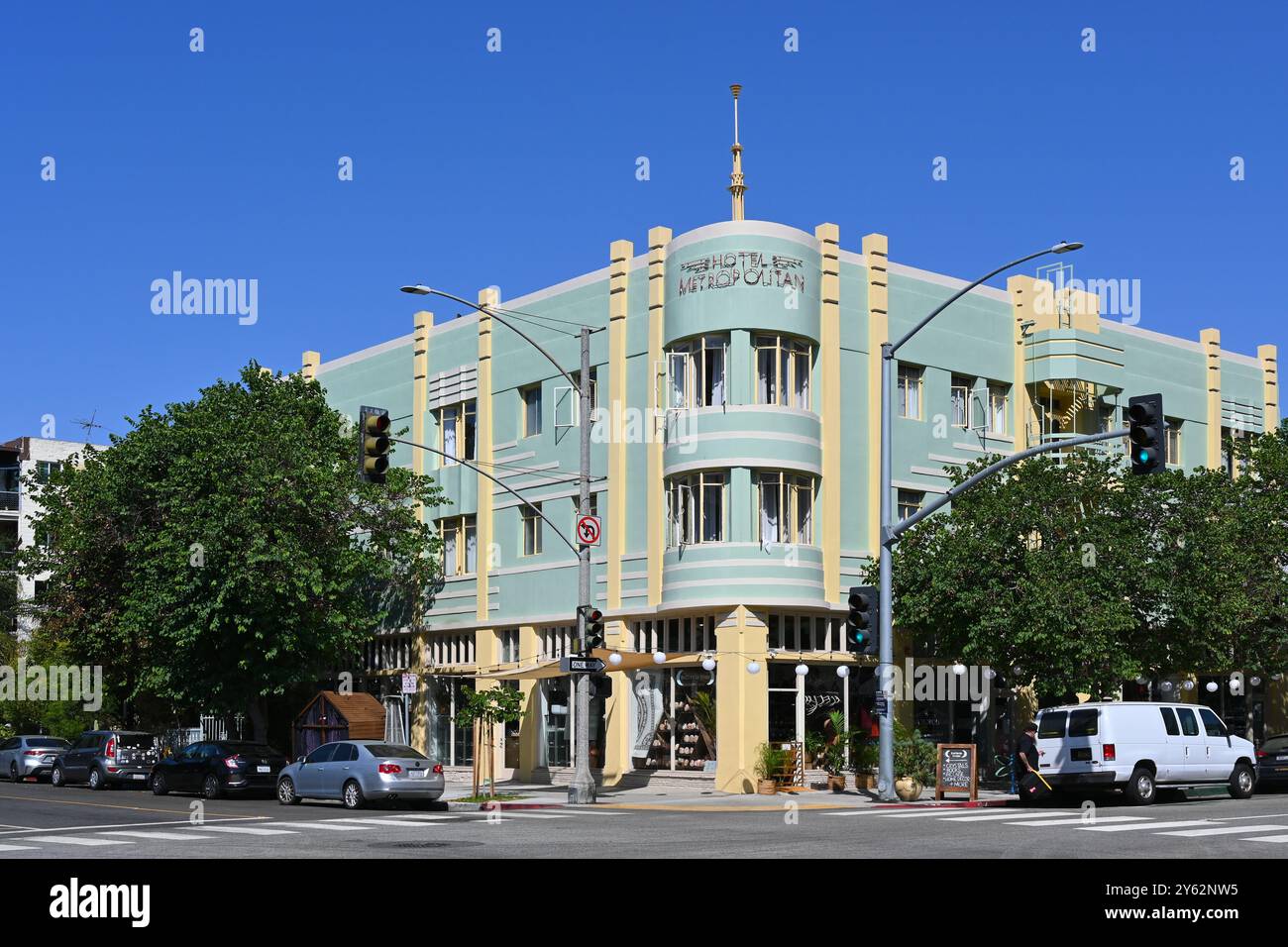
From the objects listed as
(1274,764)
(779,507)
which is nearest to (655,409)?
(779,507)

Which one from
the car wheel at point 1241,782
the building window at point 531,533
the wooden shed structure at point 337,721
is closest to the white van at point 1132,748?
the car wheel at point 1241,782

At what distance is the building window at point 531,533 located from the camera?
4191 centimetres

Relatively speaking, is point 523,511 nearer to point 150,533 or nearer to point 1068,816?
point 150,533

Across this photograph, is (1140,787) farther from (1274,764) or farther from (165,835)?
(165,835)

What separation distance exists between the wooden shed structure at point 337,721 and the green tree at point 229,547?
1274mm

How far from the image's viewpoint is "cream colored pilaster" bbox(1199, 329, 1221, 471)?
46.9 m

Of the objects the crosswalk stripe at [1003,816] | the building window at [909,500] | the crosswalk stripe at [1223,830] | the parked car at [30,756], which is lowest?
the parked car at [30,756]

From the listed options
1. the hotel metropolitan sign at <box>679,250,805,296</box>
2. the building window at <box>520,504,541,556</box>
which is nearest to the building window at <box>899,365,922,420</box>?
the hotel metropolitan sign at <box>679,250,805,296</box>

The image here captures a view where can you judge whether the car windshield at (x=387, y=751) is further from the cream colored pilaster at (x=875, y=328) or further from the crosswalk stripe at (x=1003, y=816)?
the cream colored pilaster at (x=875, y=328)

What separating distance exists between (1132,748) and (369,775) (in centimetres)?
1410

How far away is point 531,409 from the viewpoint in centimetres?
4247

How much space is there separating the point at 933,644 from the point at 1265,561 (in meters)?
8.28

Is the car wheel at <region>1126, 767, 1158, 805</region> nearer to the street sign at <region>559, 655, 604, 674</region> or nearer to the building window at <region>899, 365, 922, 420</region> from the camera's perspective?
the street sign at <region>559, 655, 604, 674</region>
